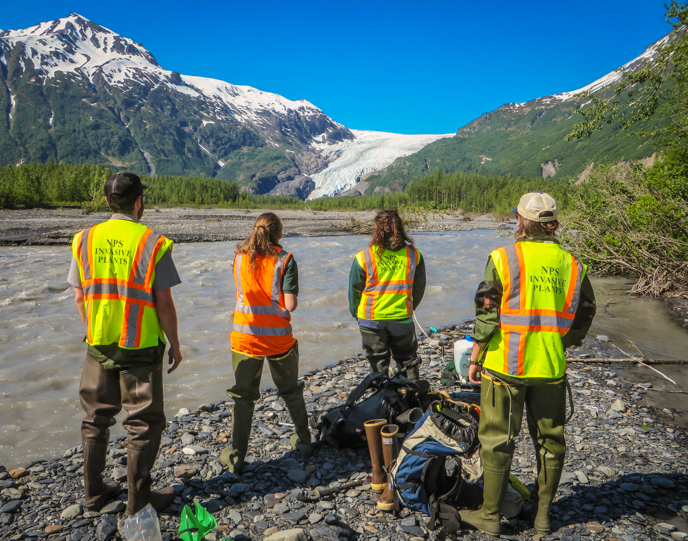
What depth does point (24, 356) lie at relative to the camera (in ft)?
28.3

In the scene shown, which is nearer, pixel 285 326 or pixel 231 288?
pixel 285 326

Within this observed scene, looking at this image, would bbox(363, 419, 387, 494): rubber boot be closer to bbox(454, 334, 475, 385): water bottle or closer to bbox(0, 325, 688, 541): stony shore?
bbox(0, 325, 688, 541): stony shore

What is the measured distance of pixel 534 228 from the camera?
3312 millimetres

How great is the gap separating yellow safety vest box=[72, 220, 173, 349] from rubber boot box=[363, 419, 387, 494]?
6.58 feet

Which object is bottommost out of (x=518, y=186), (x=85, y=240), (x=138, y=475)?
(x=138, y=475)

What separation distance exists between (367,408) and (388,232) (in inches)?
78.5

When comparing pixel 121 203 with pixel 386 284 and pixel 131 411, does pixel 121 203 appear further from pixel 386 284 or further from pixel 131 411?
pixel 386 284

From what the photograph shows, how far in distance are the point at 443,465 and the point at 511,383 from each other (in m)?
0.97

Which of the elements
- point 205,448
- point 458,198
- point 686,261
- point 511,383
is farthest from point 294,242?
point 458,198

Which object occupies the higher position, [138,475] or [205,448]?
[138,475]

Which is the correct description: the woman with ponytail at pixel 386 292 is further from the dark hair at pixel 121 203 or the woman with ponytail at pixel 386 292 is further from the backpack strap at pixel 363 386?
the dark hair at pixel 121 203

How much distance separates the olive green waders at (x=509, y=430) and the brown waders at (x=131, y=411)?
257 cm

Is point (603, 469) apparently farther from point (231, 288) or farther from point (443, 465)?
point (231, 288)

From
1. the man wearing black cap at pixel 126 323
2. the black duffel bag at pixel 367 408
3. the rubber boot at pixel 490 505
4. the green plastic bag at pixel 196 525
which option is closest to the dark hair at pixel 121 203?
the man wearing black cap at pixel 126 323
